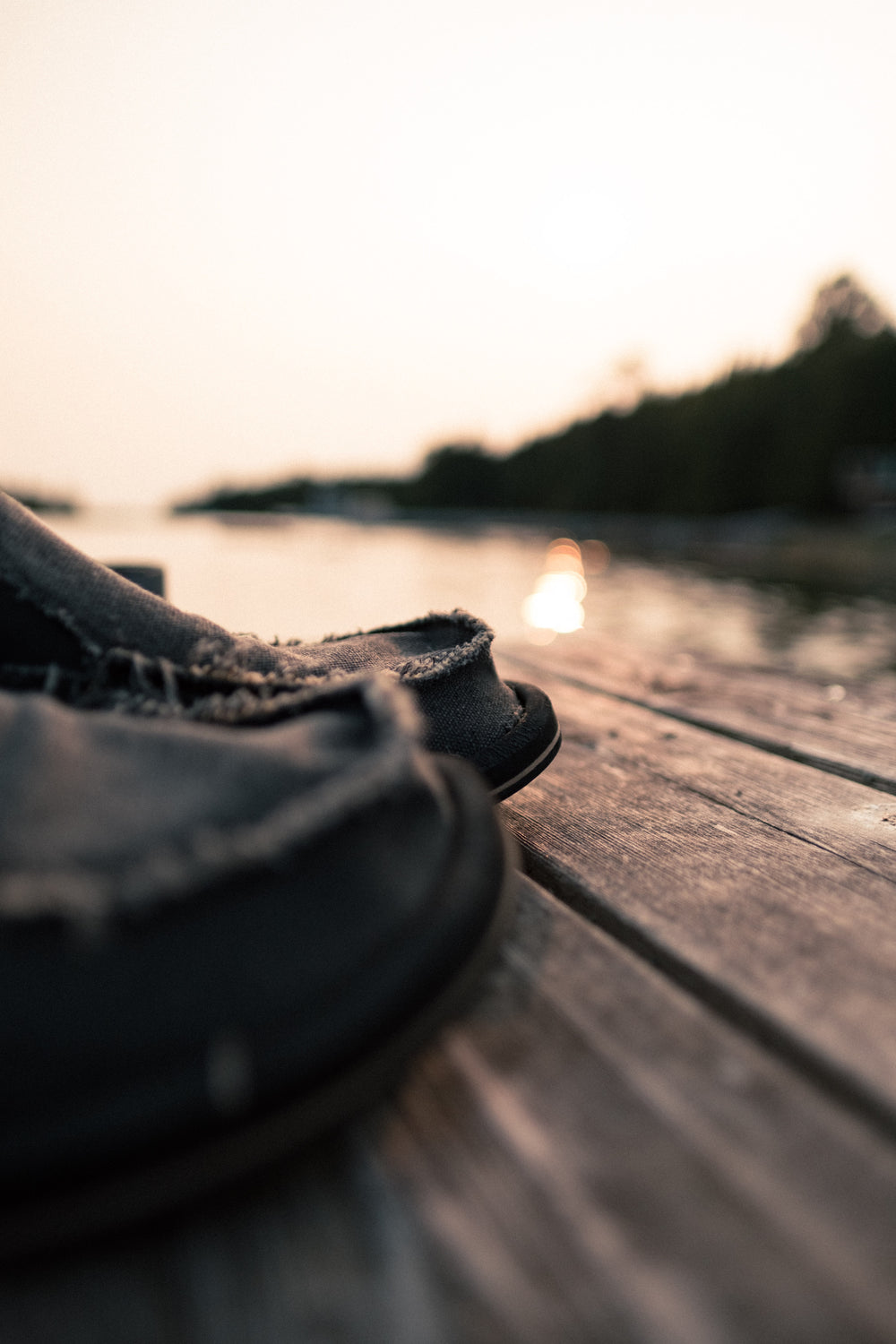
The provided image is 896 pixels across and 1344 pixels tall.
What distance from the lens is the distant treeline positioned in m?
33.8

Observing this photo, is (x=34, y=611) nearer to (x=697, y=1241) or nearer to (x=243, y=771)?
(x=243, y=771)

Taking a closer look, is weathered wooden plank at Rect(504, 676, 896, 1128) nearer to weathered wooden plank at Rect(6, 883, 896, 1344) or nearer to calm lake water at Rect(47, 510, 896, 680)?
weathered wooden plank at Rect(6, 883, 896, 1344)

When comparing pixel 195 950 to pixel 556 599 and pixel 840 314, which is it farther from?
pixel 840 314

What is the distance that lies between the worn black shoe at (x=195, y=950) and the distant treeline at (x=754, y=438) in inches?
1521

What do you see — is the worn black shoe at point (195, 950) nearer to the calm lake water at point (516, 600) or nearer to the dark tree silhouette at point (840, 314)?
the calm lake water at point (516, 600)

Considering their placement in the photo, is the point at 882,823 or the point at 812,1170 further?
the point at 882,823

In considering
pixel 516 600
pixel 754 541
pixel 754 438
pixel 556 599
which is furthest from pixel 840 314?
pixel 516 600

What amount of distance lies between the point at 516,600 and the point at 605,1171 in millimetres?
14453

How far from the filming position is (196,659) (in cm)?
89

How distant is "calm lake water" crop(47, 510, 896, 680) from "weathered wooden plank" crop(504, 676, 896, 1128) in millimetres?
1448

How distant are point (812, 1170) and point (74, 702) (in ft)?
2.60

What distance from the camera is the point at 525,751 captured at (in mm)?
1091

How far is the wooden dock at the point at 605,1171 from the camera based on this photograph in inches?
19.1

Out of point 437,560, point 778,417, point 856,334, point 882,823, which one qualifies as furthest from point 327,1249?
point 856,334
